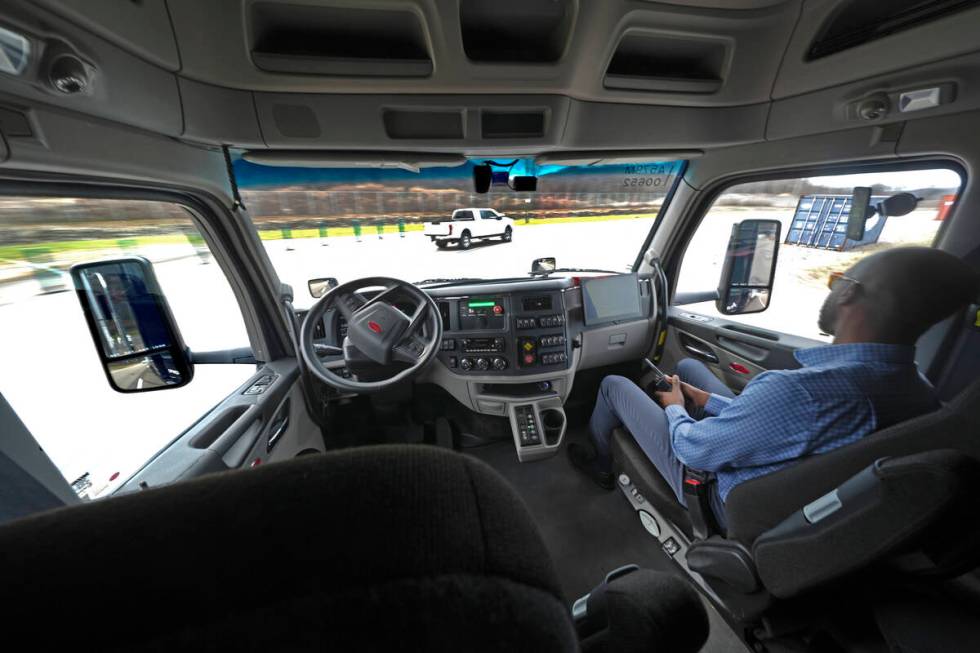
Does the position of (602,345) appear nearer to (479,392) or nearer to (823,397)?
(479,392)

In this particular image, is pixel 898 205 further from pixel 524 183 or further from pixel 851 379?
pixel 524 183

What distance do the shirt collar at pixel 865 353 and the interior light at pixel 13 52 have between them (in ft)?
8.85

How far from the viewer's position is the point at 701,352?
2.86 metres

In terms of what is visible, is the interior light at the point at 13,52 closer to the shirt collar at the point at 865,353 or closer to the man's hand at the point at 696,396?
the shirt collar at the point at 865,353

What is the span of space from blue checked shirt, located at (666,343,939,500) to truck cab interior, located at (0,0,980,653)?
0.11 m

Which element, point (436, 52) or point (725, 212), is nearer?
point (436, 52)

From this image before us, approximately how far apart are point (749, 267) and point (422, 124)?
2.63 meters

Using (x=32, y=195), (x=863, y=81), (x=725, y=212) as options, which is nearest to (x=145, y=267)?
(x=32, y=195)

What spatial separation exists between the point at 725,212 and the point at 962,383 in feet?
5.69

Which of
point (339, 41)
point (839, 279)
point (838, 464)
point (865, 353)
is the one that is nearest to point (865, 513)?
point (838, 464)

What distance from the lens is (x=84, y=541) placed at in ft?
1.14

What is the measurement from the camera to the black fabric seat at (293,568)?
1.10 ft

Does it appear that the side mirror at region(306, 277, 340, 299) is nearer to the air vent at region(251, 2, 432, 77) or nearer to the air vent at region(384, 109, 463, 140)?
the air vent at region(384, 109, 463, 140)

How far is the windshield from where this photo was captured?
233 cm
